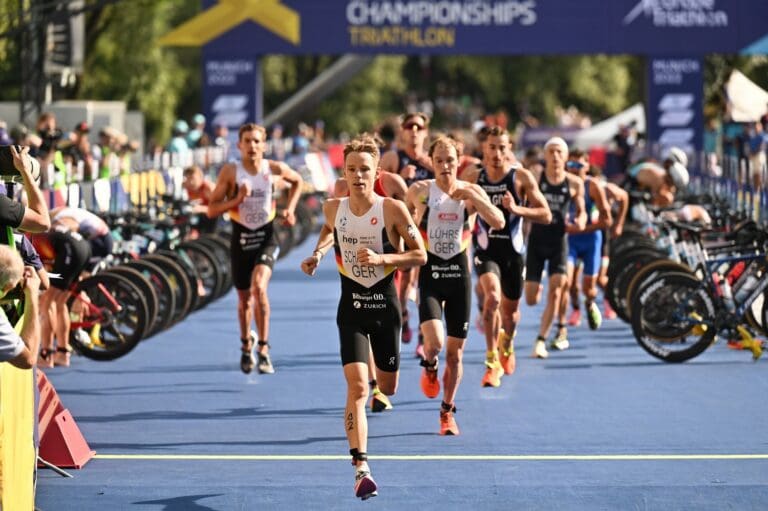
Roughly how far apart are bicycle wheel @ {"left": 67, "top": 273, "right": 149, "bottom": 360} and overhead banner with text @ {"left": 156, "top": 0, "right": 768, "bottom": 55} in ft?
65.5

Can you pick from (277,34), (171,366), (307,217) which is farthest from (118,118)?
(171,366)

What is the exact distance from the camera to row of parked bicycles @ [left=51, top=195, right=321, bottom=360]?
15.4 m

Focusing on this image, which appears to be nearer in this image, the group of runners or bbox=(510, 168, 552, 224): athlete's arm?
the group of runners

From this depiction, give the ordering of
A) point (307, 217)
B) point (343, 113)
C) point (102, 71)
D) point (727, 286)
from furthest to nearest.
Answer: point (343, 113), point (102, 71), point (307, 217), point (727, 286)

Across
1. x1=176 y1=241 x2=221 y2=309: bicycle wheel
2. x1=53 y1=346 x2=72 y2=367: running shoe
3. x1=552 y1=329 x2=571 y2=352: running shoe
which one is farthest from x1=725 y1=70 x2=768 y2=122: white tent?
x1=53 y1=346 x2=72 y2=367: running shoe

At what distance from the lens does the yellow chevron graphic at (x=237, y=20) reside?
116 ft

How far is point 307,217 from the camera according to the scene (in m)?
29.5

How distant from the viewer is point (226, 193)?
50.1 feet

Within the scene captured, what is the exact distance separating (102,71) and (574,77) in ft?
66.4

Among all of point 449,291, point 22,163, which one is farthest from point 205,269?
point 22,163

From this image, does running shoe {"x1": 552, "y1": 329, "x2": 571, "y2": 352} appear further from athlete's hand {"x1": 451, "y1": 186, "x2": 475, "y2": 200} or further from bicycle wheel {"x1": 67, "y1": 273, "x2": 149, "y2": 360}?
athlete's hand {"x1": 451, "y1": 186, "x2": 475, "y2": 200}

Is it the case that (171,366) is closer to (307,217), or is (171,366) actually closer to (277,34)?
(307,217)

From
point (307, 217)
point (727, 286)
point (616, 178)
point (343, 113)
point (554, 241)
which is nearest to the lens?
point (727, 286)

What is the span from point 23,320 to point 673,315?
26.1 feet
